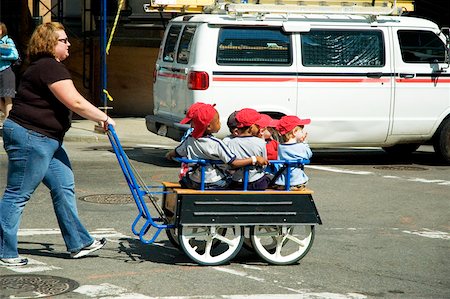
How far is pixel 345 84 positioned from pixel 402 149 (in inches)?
94.4

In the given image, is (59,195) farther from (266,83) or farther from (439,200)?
(266,83)

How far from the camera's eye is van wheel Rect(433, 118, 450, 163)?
15273 millimetres

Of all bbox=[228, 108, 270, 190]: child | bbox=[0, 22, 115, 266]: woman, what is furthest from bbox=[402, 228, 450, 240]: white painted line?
bbox=[0, 22, 115, 266]: woman

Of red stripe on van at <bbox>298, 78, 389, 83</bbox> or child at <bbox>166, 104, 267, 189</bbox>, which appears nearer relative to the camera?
child at <bbox>166, 104, 267, 189</bbox>

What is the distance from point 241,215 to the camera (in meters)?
8.19

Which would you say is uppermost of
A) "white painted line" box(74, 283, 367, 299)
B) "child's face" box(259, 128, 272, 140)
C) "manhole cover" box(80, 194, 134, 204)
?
"child's face" box(259, 128, 272, 140)

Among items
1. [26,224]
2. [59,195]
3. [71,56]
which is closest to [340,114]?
[26,224]

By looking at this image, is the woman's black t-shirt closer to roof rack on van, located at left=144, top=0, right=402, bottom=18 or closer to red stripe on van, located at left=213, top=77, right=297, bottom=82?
red stripe on van, located at left=213, top=77, right=297, bottom=82

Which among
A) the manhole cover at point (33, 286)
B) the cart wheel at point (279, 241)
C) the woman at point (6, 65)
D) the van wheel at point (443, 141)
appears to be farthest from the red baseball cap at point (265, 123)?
the woman at point (6, 65)

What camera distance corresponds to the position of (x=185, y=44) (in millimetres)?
14492

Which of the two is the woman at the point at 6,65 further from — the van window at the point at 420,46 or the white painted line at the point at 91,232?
the white painted line at the point at 91,232

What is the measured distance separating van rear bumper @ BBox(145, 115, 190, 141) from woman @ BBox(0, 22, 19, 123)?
3.22m

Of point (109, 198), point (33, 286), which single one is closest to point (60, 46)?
point (33, 286)

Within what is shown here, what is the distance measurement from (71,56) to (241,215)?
1439cm
